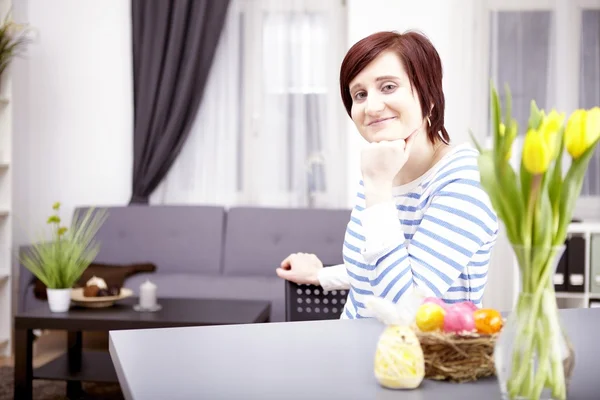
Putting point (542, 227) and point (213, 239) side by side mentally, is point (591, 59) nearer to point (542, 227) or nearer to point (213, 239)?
point (213, 239)

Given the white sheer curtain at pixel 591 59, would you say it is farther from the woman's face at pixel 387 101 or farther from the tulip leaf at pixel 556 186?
the tulip leaf at pixel 556 186

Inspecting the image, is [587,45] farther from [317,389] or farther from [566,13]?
[317,389]

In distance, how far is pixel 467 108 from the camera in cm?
441

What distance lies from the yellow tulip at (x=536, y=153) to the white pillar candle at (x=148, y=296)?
8.41 ft

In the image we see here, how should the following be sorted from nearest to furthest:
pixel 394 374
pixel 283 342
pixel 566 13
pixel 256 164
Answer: pixel 394 374, pixel 283 342, pixel 566 13, pixel 256 164

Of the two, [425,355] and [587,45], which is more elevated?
[587,45]

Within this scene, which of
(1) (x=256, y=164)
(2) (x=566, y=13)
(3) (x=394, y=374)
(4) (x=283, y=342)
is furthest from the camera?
(1) (x=256, y=164)

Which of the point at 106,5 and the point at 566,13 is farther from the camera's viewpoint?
the point at 106,5

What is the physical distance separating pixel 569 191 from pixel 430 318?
26 cm

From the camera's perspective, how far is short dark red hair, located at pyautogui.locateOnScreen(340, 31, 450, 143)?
1373 mm

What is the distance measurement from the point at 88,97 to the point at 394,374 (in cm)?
454

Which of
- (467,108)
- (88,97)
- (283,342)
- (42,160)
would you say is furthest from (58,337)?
(283,342)

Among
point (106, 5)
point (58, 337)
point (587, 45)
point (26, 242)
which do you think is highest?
point (106, 5)

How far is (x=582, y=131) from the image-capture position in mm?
693
